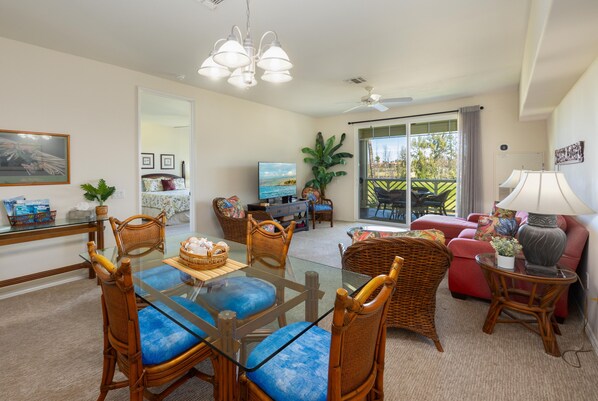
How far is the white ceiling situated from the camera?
259 cm

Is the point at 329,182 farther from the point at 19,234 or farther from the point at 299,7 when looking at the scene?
the point at 19,234

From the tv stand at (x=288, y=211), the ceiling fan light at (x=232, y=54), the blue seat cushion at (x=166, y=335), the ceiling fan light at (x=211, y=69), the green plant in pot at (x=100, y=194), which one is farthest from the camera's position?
the tv stand at (x=288, y=211)

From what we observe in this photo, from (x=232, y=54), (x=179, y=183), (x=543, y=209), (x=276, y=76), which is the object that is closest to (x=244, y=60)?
(x=232, y=54)

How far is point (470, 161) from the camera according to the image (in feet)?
18.5

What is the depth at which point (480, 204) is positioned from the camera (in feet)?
18.4

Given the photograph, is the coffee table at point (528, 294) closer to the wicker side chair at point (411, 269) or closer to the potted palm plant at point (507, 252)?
the potted palm plant at point (507, 252)

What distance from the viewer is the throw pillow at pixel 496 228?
10.1 feet

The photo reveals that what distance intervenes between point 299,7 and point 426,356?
294 centimetres

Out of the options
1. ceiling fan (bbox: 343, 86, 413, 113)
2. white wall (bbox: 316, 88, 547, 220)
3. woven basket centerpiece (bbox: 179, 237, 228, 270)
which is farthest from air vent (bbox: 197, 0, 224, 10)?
white wall (bbox: 316, 88, 547, 220)

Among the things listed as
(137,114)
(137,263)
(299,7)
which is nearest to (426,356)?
(137,263)

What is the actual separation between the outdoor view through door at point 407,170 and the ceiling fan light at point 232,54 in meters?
5.35

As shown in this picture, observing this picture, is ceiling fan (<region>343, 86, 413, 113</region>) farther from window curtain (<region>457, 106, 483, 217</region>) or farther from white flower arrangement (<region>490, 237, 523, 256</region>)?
white flower arrangement (<region>490, 237, 523, 256</region>)

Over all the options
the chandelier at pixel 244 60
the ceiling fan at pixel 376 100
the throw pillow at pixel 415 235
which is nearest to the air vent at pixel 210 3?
the chandelier at pixel 244 60

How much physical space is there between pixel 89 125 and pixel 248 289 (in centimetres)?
336
